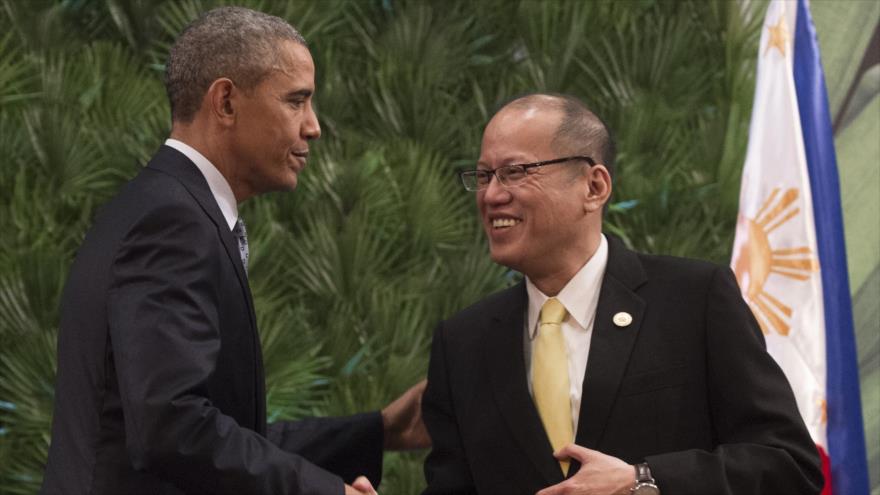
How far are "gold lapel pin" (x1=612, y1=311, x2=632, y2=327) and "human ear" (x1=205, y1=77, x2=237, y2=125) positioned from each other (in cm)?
80

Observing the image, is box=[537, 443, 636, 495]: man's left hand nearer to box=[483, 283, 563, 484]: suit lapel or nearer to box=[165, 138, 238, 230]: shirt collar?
box=[483, 283, 563, 484]: suit lapel

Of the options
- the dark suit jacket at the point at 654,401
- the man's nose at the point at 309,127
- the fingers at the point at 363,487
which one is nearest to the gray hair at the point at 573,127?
the dark suit jacket at the point at 654,401

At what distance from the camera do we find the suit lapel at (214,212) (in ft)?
6.88

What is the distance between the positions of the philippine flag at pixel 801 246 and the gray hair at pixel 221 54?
1806mm

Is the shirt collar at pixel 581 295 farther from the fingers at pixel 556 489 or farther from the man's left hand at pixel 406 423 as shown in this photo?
the man's left hand at pixel 406 423

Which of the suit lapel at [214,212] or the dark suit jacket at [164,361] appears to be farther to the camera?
the suit lapel at [214,212]

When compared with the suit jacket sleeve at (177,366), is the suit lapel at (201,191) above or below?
above

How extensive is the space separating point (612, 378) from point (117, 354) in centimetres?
89

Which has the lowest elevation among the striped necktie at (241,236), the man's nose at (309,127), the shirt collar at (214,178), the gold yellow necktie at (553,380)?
the gold yellow necktie at (553,380)

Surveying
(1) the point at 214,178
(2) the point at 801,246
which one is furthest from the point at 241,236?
(2) the point at 801,246

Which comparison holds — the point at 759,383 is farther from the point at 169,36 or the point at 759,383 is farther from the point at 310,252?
the point at 169,36

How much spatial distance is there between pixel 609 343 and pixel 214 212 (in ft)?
2.54

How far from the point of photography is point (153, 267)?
6.42 feet

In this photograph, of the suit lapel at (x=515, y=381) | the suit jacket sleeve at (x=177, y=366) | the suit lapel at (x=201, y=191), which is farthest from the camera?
the suit lapel at (x=515, y=381)
